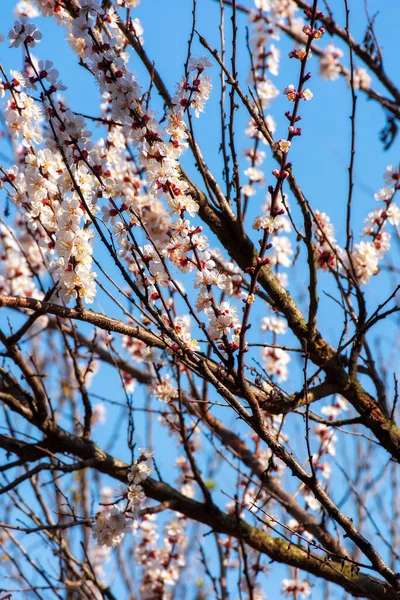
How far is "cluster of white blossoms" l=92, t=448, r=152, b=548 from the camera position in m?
2.87

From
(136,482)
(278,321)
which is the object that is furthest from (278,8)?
(136,482)

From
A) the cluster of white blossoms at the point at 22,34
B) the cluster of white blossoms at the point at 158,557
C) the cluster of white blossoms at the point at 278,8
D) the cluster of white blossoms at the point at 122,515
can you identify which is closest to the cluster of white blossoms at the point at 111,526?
the cluster of white blossoms at the point at 122,515

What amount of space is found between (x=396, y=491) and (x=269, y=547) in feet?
9.81

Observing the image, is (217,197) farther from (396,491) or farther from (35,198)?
(396,491)

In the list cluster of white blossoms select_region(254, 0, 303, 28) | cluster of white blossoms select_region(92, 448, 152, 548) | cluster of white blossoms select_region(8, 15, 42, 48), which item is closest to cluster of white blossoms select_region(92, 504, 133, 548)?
cluster of white blossoms select_region(92, 448, 152, 548)

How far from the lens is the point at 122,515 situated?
289 cm

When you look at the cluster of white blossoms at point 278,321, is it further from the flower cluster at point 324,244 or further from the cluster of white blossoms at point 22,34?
the cluster of white blossoms at point 22,34

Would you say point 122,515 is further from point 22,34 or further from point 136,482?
point 22,34

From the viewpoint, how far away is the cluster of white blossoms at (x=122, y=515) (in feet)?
9.41

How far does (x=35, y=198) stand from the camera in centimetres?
256

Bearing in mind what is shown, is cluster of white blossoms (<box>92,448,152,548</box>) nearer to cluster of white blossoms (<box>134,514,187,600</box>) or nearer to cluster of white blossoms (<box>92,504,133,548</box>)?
cluster of white blossoms (<box>92,504,133,548</box>)

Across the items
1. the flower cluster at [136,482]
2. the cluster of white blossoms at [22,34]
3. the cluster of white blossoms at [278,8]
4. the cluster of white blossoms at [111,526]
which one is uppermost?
the cluster of white blossoms at [278,8]

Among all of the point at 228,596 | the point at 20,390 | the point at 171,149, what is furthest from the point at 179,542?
the point at 171,149

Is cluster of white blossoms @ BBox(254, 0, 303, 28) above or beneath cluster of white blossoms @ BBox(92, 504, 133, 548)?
above
